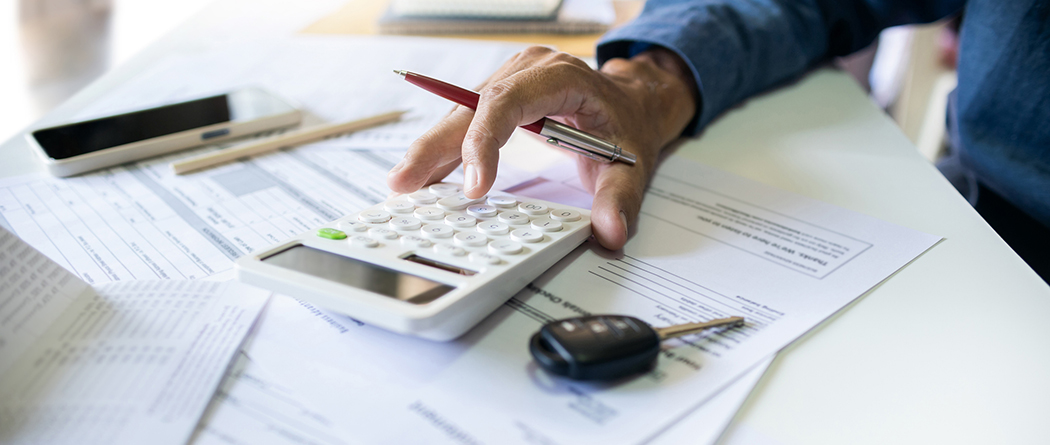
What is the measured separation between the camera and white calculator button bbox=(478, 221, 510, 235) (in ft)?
1.31

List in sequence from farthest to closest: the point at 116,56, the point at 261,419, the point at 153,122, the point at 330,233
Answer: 1. the point at 116,56
2. the point at 153,122
3. the point at 330,233
4. the point at 261,419

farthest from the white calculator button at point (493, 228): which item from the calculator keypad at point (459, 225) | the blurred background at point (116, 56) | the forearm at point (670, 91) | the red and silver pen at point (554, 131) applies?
the blurred background at point (116, 56)

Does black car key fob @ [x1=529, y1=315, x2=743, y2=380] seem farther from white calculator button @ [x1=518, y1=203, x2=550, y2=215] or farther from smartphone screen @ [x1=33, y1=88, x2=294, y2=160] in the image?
smartphone screen @ [x1=33, y1=88, x2=294, y2=160]

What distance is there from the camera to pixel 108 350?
32 centimetres

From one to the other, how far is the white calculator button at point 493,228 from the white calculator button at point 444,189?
64 mm

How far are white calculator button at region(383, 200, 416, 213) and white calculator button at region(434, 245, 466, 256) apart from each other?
6 cm

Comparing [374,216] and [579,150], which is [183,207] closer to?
[374,216]

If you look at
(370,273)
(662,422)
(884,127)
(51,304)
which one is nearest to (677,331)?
(662,422)

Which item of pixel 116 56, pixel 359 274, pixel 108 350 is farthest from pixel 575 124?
pixel 116 56

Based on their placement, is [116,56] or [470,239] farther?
[116,56]

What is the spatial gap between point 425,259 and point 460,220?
50 mm

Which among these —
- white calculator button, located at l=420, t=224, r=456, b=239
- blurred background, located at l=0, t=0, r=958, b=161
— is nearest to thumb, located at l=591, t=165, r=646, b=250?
white calculator button, located at l=420, t=224, r=456, b=239

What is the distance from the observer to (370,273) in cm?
35

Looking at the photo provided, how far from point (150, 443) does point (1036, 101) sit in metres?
0.78
